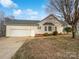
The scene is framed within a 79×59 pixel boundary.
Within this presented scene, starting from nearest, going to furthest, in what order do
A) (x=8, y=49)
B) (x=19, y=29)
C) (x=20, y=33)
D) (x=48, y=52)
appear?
(x=48, y=52), (x=8, y=49), (x=20, y=33), (x=19, y=29)

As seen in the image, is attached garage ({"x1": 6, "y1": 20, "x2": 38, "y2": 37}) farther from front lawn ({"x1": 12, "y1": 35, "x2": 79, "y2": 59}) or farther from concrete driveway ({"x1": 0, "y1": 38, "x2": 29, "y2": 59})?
front lawn ({"x1": 12, "y1": 35, "x2": 79, "y2": 59})

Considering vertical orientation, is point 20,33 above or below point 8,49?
above

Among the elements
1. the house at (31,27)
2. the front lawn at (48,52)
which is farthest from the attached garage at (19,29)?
the front lawn at (48,52)

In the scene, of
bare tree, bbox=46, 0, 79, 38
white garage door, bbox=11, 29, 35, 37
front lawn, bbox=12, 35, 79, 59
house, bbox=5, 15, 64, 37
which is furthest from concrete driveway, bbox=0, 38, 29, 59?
house, bbox=5, 15, 64, 37

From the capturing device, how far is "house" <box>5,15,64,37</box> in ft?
126

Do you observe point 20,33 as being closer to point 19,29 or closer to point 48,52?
point 19,29

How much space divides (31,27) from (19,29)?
9.48 ft

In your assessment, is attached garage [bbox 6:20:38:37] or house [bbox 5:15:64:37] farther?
house [bbox 5:15:64:37]

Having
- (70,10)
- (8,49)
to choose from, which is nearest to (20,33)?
(70,10)

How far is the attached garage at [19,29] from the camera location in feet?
125

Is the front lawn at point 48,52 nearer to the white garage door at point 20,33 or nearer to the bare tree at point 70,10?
the bare tree at point 70,10

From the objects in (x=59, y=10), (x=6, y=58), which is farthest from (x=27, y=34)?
(x=6, y=58)

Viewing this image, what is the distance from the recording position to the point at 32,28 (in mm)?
39469

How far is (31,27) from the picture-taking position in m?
39.5
